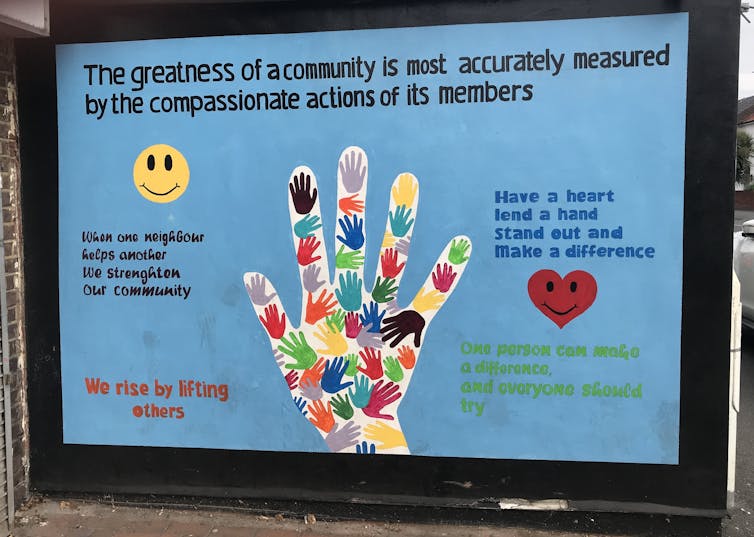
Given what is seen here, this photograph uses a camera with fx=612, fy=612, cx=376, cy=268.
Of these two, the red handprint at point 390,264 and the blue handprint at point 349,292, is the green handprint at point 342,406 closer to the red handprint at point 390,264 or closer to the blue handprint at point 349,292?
the blue handprint at point 349,292

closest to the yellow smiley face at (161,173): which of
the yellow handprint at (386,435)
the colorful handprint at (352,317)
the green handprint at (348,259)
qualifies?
the colorful handprint at (352,317)

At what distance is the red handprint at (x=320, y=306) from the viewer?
3.59 metres

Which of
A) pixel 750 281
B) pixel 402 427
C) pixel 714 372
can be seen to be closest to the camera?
pixel 714 372

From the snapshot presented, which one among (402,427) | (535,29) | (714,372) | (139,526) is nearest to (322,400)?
(402,427)

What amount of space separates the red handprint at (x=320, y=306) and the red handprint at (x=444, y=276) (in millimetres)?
599

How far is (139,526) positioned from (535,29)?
144 inches

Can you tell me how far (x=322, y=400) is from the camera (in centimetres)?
362

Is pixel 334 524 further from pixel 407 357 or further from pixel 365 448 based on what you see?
pixel 407 357

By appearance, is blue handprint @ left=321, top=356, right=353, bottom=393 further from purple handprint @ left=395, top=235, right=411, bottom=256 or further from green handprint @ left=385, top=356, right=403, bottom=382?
purple handprint @ left=395, top=235, right=411, bottom=256

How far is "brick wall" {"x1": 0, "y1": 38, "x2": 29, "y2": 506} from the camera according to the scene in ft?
12.1

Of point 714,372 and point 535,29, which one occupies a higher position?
point 535,29

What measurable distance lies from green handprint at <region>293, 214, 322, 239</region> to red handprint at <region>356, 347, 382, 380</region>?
2.49 ft

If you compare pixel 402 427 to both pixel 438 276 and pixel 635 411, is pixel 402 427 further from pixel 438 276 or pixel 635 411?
pixel 635 411

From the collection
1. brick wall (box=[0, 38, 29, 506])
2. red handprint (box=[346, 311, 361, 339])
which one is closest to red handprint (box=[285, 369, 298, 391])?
red handprint (box=[346, 311, 361, 339])
